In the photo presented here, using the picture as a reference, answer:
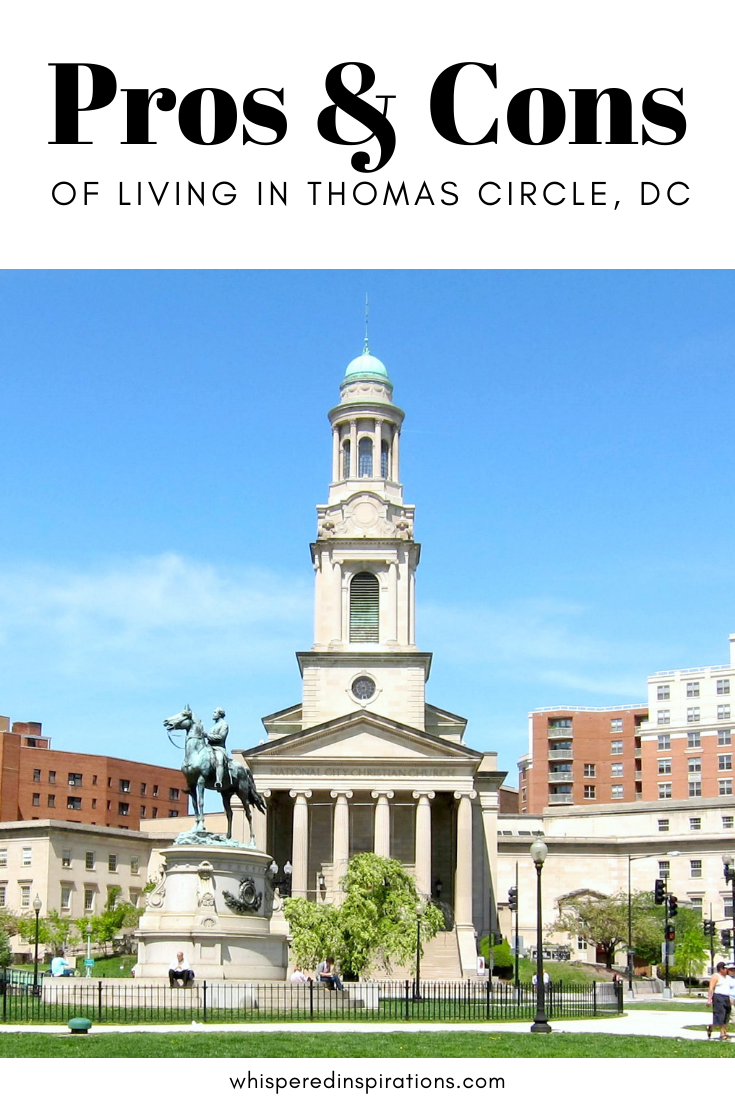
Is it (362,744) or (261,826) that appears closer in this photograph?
(261,826)

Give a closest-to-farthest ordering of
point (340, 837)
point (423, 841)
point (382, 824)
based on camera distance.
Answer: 1. point (382, 824)
2. point (340, 837)
3. point (423, 841)

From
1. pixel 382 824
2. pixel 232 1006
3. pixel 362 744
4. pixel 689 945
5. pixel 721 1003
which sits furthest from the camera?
pixel 689 945

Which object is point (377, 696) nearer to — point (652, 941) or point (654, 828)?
point (652, 941)

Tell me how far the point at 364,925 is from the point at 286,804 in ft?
106

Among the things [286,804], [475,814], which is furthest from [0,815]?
[475,814]

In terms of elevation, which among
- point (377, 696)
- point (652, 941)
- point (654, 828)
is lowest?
point (652, 941)

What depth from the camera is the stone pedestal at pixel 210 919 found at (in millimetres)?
45812

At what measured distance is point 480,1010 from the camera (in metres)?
44.7

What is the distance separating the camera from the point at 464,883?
8569 centimetres

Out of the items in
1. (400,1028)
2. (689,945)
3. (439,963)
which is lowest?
(689,945)

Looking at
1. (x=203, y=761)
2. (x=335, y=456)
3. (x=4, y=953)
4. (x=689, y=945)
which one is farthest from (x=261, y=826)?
(x=203, y=761)

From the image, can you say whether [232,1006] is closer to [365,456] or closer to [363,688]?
[363,688]

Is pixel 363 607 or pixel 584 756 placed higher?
pixel 363 607

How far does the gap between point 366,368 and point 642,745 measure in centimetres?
5887
